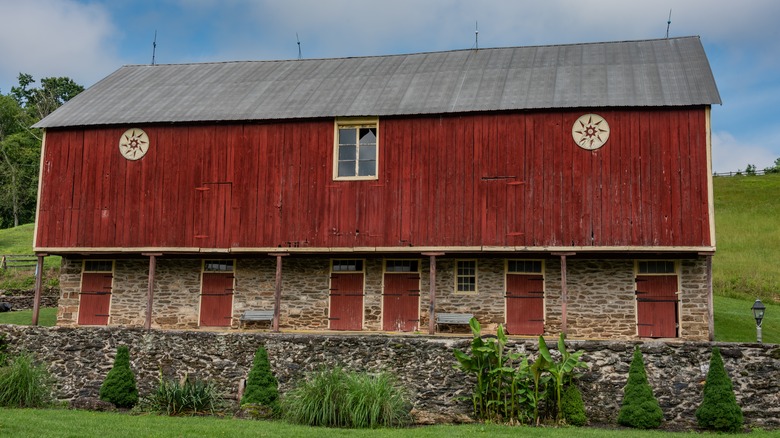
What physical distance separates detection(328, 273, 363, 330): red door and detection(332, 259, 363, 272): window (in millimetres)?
149

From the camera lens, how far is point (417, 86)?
21.5m

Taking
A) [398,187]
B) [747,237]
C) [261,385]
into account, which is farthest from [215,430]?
[747,237]

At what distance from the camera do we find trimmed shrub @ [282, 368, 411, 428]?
14.7 metres

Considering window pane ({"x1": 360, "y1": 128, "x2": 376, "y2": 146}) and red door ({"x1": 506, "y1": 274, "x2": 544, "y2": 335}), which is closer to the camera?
red door ({"x1": 506, "y1": 274, "x2": 544, "y2": 335})

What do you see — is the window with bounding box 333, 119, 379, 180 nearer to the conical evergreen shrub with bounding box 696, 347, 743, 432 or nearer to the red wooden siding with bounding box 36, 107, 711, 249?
the red wooden siding with bounding box 36, 107, 711, 249

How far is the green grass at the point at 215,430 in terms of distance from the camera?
13133 mm

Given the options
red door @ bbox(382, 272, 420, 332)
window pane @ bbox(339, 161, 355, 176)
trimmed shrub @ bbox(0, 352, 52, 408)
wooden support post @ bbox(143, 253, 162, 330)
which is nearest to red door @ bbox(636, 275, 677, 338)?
red door @ bbox(382, 272, 420, 332)

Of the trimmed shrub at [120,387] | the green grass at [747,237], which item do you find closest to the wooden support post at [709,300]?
the green grass at [747,237]

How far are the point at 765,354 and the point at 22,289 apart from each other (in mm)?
25474

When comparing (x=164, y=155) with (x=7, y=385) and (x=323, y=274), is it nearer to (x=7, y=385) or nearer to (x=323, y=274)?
(x=323, y=274)

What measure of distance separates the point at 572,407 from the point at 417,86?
10.00m

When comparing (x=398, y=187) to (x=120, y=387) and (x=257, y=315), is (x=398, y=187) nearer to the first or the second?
(x=257, y=315)

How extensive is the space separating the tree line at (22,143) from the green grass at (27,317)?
28764mm

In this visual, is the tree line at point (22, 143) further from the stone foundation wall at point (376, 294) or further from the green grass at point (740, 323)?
the green grass at point (740, 323)
